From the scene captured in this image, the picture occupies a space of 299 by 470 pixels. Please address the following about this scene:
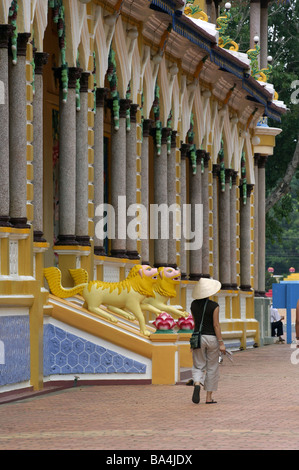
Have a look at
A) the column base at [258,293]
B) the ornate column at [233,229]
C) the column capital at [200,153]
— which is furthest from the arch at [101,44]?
the column base at [258,293]

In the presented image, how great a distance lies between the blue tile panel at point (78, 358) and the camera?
2064 cm

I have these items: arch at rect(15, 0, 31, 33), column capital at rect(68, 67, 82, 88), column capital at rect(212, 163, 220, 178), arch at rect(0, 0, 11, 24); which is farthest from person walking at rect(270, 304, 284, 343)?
arch at rect(0, 0, 11, 24)

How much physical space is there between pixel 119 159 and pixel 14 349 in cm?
767

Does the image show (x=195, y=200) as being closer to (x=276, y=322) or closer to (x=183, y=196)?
(x=183, y=196)

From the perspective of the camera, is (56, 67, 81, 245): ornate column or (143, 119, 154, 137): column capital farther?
(143, 119, 154, 137): column capital

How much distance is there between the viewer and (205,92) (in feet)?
109

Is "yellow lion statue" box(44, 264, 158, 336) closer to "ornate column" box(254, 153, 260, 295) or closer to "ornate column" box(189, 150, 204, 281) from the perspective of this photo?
"ornate column" box(189, 150, 204, 281)

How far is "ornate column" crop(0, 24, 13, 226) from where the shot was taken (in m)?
18.9

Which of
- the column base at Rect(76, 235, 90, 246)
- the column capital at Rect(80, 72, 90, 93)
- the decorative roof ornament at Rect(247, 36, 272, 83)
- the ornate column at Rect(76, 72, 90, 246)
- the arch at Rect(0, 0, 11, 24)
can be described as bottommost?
the column base at Rect(76, 235, 90, 246)

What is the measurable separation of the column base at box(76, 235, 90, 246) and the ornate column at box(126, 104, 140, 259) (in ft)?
10.7

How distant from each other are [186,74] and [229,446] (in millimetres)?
19279

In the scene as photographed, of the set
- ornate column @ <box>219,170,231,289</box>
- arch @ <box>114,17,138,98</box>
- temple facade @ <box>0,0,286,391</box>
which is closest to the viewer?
temple facade @ <box>0,0,286,391</box>

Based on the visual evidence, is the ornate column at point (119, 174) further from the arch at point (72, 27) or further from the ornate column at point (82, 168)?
the arch at point (72, 27)

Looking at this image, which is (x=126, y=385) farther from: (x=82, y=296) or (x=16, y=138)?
(x=16, y=138)
